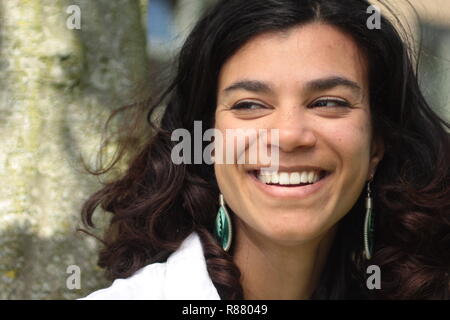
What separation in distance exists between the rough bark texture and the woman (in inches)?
5.9

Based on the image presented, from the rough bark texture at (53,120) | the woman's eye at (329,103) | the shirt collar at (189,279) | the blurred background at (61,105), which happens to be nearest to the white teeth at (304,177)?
the woman's eye at (329,103)

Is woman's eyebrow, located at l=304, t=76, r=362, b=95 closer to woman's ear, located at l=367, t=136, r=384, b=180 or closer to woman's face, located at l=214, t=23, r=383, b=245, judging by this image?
woman's face, located at l=214, t=23, r=383, b=245

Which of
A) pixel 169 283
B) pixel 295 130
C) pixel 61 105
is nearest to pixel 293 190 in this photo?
pixel 295 130

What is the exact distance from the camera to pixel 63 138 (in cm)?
296

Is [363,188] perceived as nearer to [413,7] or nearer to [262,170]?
[262,170]

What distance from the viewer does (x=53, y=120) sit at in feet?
9.63

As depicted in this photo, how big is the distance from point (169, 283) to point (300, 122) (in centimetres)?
70

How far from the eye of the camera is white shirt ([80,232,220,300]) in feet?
8.29

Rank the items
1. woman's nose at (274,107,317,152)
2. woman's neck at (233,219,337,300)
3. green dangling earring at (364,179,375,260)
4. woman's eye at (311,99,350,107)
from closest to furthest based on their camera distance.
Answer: woman's nose at (274,107,317,152)
woman's eye at (311,99,350,107)
woman's neck at (233,219,337,300)
green dangling earring at (364,179,375,260)

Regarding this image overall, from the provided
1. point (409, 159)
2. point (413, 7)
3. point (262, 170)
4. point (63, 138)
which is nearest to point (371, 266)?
point (409, 159)

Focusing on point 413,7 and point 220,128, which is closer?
point 220,128

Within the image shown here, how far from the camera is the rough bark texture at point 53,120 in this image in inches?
113

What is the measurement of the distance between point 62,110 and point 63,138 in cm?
11

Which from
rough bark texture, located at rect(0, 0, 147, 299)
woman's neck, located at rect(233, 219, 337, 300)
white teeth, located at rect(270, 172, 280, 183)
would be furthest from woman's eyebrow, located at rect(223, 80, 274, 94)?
rough bark texture, located at rect(0, 0, 147, 299)
